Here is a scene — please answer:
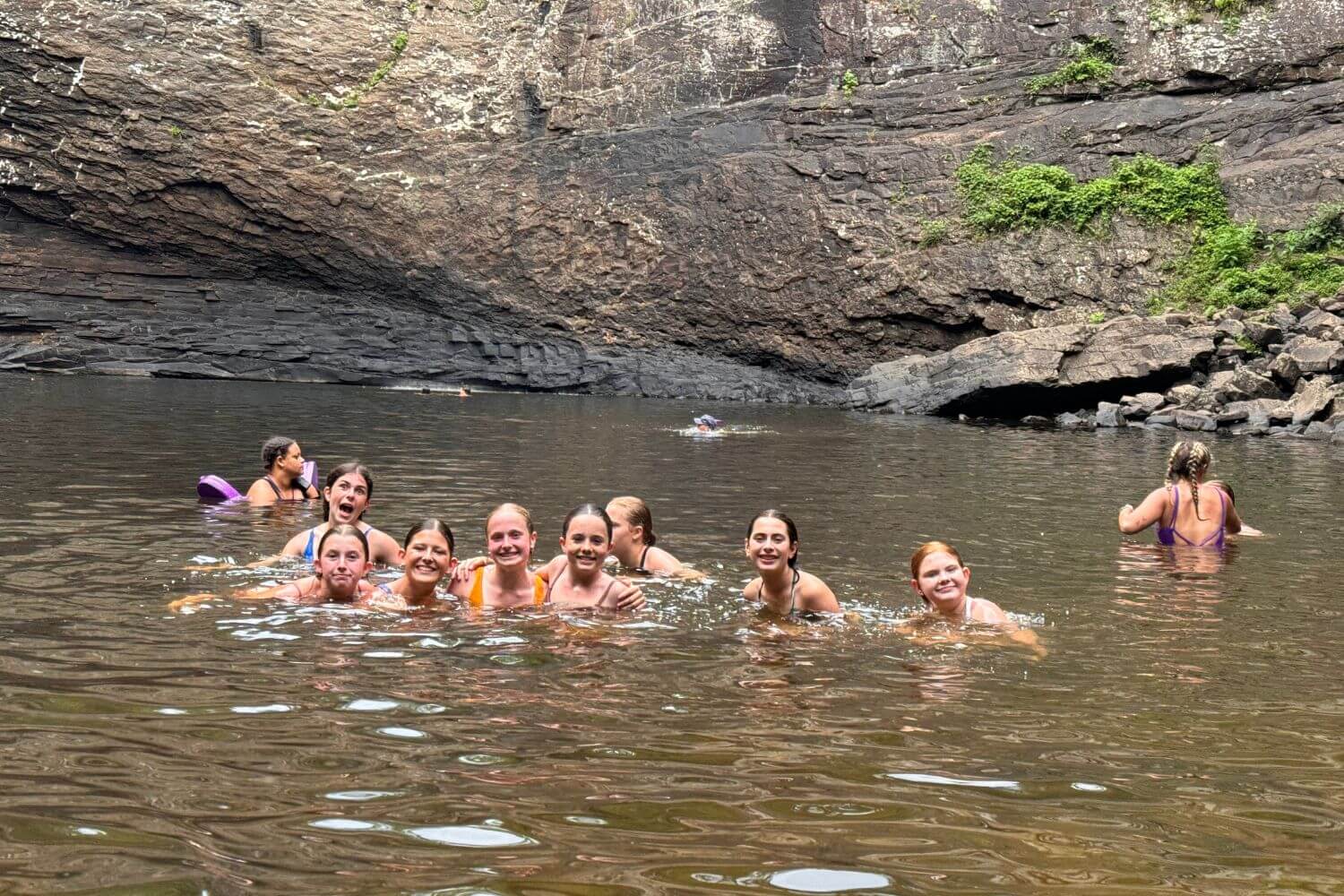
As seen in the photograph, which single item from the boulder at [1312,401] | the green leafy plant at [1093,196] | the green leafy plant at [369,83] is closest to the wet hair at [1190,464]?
the boulder at [1312,401]

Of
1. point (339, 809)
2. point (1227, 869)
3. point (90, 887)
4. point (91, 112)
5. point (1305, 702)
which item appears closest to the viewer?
point (90, 887)

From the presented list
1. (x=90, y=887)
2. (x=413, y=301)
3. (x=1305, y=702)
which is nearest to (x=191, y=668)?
(x=90, y=887)

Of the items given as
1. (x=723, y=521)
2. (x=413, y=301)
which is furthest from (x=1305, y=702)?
(x=413, y=301)

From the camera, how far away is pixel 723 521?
14180 mm

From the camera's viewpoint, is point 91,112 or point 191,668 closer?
point 191,668

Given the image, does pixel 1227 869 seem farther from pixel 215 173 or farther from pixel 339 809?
pixel 215 173

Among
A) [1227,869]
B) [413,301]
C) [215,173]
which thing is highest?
[215,173]

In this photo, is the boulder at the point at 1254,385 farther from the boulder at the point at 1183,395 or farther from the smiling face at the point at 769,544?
the smiling face at the point at 769,544

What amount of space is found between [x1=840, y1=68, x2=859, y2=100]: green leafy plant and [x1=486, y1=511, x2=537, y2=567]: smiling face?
3665 centimetres

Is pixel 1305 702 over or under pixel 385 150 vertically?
under

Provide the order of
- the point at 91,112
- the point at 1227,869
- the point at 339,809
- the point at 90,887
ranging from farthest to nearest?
the point at 91,112 → the point at 339,809 → the point at 1227,869 → the point at 90,887

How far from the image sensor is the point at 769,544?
859 centimetres

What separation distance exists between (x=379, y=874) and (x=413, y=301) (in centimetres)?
4222

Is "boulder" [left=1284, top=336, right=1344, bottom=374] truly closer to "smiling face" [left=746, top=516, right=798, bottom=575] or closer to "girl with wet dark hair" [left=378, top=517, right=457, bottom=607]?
"smiling face" [left=746, top=516, right=798, bottom=575]
